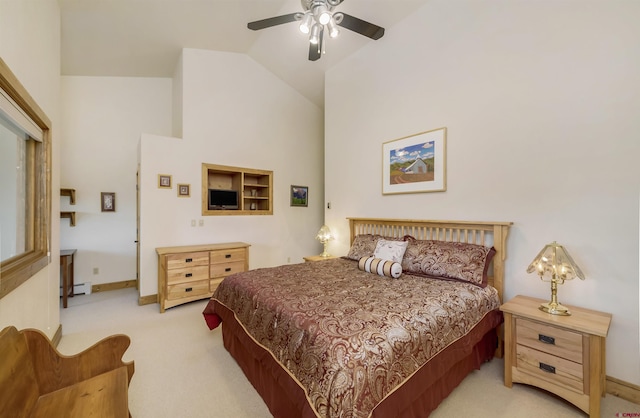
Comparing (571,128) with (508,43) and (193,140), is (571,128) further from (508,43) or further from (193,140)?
(193,140)

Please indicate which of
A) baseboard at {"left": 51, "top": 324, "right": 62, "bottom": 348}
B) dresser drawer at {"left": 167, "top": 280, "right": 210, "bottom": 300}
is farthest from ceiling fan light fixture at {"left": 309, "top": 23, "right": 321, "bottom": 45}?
baseboard at {"left": 51, "top": 324, "right": 62, "bottom": 348}

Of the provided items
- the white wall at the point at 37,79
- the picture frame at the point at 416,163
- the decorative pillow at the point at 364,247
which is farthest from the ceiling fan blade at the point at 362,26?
the white wall at the point at 37,79

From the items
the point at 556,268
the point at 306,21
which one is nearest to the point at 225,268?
the point at 306,21

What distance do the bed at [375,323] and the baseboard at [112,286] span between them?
117 inches

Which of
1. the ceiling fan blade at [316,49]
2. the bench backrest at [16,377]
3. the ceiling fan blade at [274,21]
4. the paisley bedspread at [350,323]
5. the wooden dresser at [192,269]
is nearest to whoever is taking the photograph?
the bench backrest at [16,377]

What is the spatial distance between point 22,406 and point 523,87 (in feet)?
12.7

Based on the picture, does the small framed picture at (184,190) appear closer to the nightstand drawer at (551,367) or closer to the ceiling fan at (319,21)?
the ceiling fan at (319,21)

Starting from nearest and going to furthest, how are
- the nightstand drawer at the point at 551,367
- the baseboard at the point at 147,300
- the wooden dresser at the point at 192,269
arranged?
the nightstand drawer at the point at 551,367, the wooden dresser at the point at 192,269, the baseboard at the point at 147,300

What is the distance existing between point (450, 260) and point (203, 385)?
238 cm

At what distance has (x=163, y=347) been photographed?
2658 mm

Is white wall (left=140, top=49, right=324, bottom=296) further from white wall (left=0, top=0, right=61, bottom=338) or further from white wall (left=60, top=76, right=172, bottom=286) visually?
white wall (left=0, top=0, right=61, bottom=338)

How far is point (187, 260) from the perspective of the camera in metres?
3.76

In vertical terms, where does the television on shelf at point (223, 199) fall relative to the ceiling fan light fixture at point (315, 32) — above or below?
below

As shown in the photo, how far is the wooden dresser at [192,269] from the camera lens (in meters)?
3.61
